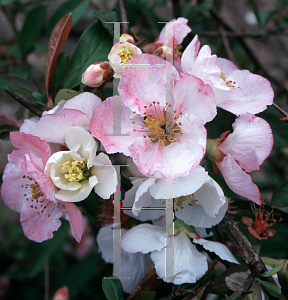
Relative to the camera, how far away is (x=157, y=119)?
64 centimetres

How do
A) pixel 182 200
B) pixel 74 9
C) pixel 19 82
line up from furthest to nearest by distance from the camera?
pixel 74 9 → pixel 19 82 → pixel 182 200

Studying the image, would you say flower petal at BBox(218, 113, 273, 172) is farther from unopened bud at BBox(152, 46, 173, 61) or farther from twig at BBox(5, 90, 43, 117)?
twig at BBox(5, 90, 43, 117)

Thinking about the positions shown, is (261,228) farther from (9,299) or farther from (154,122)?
(9,299)

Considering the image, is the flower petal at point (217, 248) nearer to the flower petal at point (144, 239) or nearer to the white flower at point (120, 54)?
the flower petal at point (144, 239)

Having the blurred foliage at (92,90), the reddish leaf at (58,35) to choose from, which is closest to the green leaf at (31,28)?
the blurred foliage at (92,90)

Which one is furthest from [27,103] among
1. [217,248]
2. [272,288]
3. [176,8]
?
[176,8]

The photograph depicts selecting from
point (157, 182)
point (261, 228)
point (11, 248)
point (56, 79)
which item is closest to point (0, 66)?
point (56, 79)

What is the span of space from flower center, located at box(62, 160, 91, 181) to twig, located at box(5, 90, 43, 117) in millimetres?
209

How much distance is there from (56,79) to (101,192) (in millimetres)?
409

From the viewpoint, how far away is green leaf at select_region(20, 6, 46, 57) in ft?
4.42

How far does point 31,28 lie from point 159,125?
1.01 m

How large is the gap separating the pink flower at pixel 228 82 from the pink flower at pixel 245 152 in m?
0.05

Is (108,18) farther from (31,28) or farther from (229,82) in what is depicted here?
(31,28)

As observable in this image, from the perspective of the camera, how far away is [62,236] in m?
1.36
